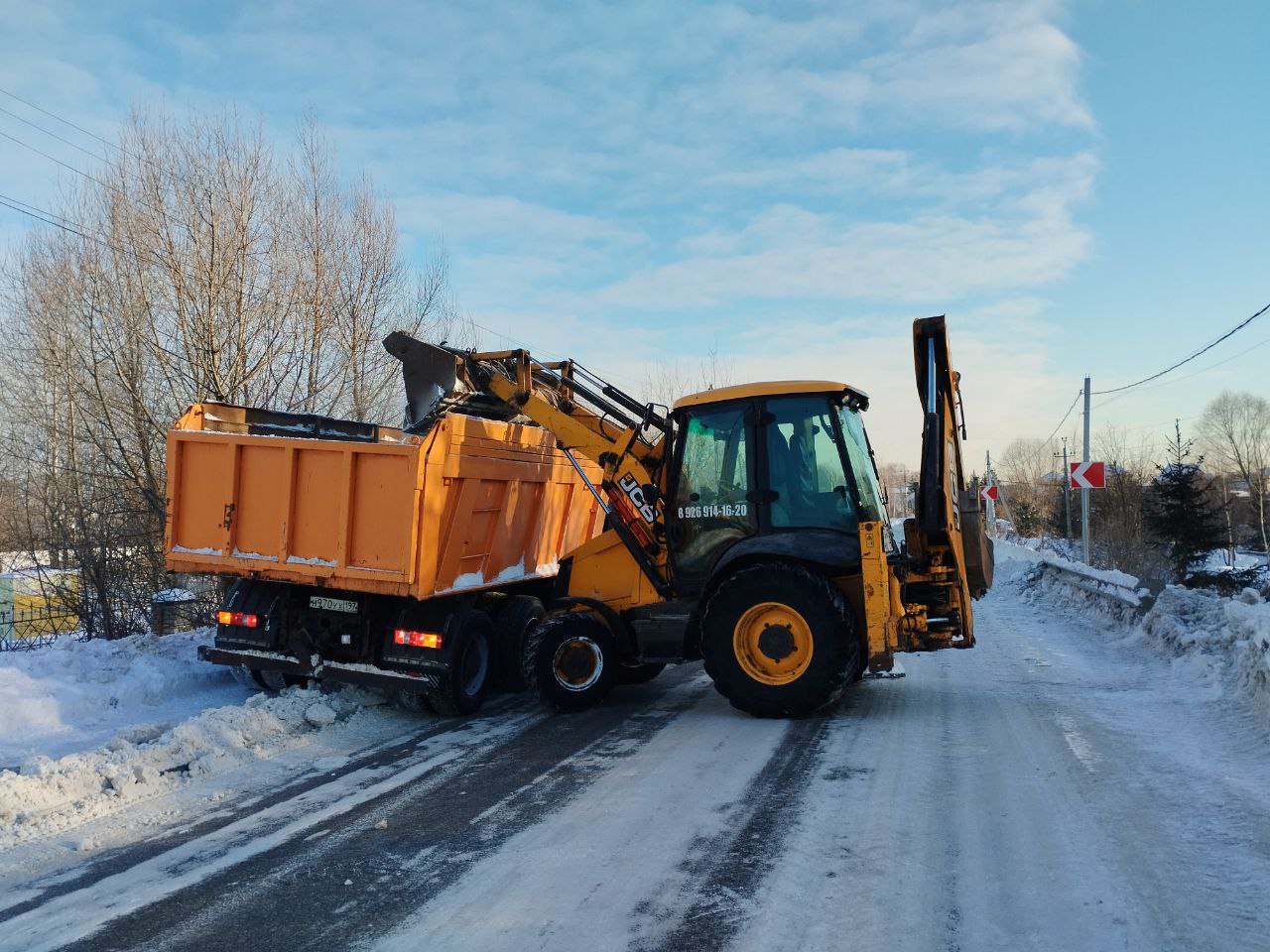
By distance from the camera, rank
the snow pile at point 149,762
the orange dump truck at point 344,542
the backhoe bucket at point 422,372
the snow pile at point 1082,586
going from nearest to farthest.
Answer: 1. the snow pile at point 149,762
2. the orange dump truck at point 344,542
3. the backhoe bucket at point 422,372
4. the snow pile at point 1082,586

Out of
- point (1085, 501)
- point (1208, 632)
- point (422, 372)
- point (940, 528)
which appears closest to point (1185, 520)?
point (1085, 501)

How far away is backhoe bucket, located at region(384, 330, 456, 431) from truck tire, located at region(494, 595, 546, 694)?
6.28 ft

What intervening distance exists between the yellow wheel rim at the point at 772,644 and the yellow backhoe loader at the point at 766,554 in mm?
10

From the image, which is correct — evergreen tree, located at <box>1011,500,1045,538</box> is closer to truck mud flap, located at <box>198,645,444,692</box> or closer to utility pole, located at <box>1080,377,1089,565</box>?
utility pole, located at <box>1080,377,1089,565</box>

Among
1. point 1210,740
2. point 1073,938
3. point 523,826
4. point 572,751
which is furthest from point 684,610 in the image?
point 1073,938

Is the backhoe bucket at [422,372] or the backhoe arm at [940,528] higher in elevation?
the backhoe bucket at [422,372]

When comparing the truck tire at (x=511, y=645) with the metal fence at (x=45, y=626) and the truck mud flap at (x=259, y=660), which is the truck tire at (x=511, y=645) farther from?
the metal fence at (x=45, y=626)

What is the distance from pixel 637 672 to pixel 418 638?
7.05ft

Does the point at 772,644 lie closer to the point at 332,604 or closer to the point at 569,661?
the point at 569,661

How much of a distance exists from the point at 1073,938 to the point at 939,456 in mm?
4150

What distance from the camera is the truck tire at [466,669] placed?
6.82m

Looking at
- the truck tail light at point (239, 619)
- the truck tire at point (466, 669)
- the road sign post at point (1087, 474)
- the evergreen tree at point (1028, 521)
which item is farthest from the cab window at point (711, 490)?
the evergreen tree at point (1028, 521)

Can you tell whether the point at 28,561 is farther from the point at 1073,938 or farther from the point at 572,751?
the point at 1073,938

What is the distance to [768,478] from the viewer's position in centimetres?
706
